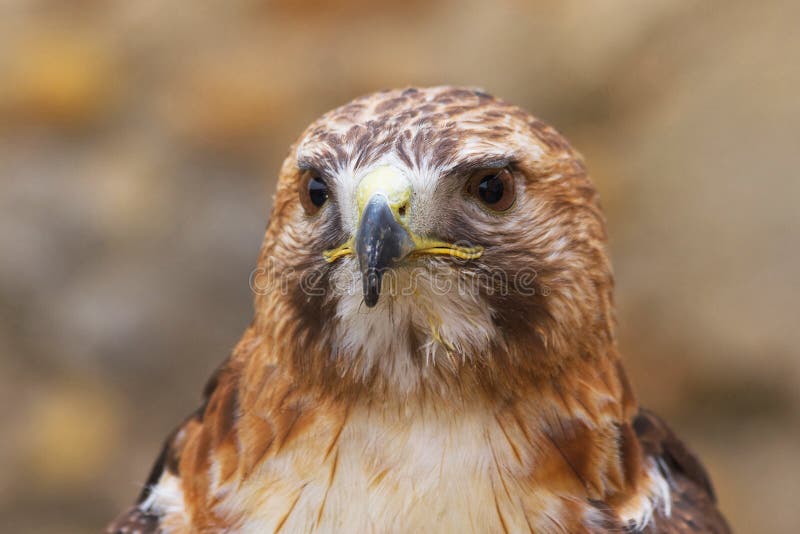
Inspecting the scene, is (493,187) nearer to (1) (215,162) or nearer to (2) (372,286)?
(2) (372,286)

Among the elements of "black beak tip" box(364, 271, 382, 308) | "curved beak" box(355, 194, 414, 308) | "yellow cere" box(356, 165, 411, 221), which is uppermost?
"yellow cere" box(356, 165, 411, 221)

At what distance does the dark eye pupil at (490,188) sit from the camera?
6.91 feet

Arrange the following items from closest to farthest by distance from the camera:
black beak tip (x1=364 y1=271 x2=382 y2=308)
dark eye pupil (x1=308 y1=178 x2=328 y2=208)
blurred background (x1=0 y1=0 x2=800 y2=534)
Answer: black beak tip (x1=364 y1=271 x2=382 y2=308) < dark eye pupil (x1=308 y1=178 x2=328 y2=208) < blurred background (x1=0 y1=0 x2=800 y2=534)

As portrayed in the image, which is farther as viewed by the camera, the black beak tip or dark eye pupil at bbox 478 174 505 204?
dark eye pupil at bbox 478 174 505 204

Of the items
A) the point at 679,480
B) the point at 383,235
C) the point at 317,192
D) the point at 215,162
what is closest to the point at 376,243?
the point at 383,235

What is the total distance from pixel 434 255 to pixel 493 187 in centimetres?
22

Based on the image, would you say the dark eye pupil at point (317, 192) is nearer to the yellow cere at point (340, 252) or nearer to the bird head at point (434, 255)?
the bird head at point (434, 255)

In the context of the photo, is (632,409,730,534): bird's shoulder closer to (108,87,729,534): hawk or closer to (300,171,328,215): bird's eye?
(108,87,729,534): hawk

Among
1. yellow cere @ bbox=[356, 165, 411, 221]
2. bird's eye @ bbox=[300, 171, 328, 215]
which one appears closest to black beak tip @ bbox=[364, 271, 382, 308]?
yellow cere @ bbox=[356, 165, 411, 221]

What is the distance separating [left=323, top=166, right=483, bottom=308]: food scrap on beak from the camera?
1.90 metres

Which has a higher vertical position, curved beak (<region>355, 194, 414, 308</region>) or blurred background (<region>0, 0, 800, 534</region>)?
blurred background (<region>0, 0, 800, 534</region>)

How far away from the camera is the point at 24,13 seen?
536 centimetres

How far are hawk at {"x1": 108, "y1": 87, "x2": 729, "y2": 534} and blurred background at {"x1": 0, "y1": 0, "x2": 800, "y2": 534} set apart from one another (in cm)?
304

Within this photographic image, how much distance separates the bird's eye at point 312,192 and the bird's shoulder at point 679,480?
111cm
